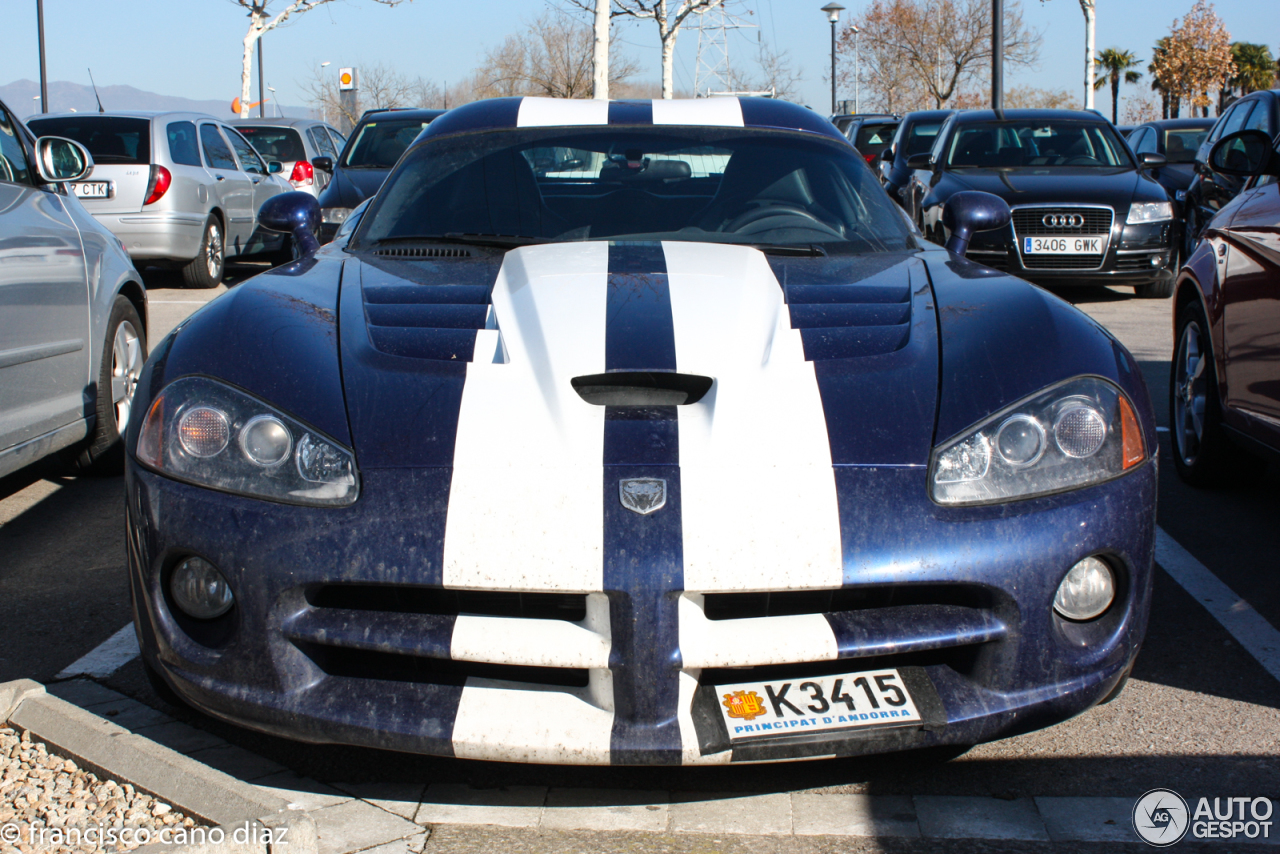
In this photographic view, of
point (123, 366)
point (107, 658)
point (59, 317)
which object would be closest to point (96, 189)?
point (123, 366)

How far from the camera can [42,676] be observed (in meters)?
2.97

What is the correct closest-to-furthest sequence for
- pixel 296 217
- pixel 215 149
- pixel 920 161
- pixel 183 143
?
pixel 296 217 → pixel 183 143 → pixel 920 161 → pixel 215 149

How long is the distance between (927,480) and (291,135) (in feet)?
52.6

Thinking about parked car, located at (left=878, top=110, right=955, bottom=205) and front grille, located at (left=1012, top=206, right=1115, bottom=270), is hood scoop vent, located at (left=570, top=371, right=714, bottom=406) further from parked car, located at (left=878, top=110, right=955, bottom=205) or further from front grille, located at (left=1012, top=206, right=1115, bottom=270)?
parked car, located at (left=878, top=110, right=955, bottom=205)

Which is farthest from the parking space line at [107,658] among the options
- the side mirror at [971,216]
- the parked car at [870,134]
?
the parked car at [870,134]

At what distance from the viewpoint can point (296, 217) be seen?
3842 mm

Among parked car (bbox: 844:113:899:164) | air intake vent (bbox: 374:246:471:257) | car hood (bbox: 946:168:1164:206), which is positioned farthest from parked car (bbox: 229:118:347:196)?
air intake vent (bbox: 374:246:471:257)

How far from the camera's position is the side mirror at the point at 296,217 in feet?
12.6

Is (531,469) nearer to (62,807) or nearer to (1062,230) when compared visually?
(62,807)

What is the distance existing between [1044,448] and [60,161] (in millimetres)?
3919

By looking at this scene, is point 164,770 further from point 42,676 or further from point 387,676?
point 42,676

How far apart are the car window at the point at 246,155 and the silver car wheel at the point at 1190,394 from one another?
409 inches

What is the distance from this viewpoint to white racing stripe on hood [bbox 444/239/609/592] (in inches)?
82.6

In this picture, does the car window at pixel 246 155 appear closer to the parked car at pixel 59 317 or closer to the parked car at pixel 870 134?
the parked car at pixel 59 317
